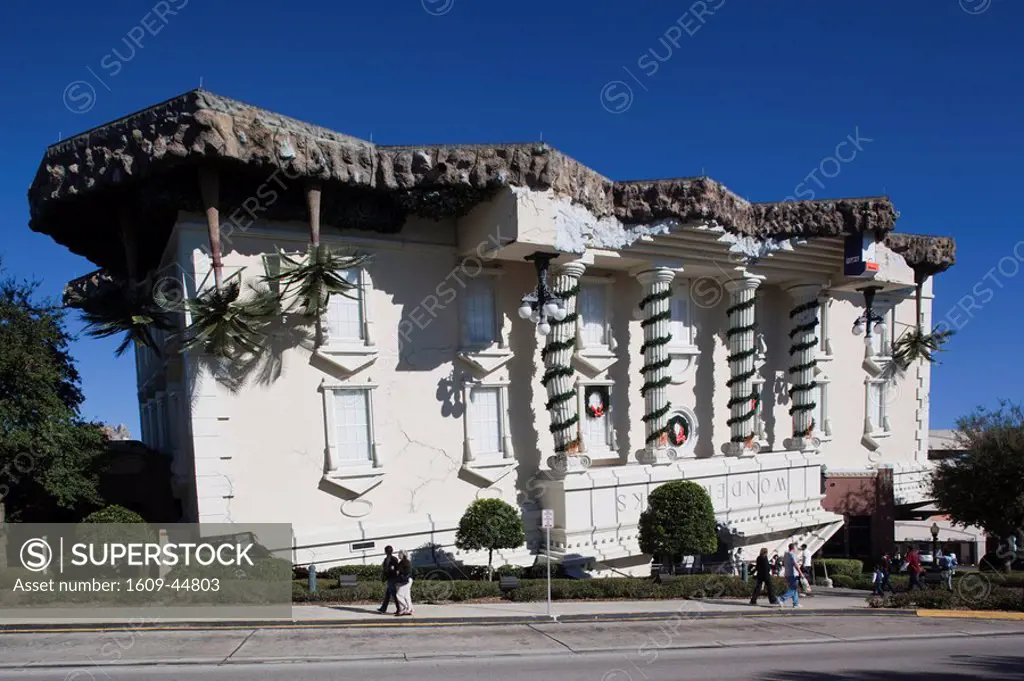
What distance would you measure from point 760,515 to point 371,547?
1467 cm

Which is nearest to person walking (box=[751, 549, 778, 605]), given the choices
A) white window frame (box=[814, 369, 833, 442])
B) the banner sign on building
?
white window frame (box=[814, 369, 833, 442])

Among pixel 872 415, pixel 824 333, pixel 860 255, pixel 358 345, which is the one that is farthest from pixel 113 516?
pixel 872 415

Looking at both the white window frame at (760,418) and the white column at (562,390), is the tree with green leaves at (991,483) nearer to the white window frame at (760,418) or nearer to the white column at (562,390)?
the white window frame at (760,418)

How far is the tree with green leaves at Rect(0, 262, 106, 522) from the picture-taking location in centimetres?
1805

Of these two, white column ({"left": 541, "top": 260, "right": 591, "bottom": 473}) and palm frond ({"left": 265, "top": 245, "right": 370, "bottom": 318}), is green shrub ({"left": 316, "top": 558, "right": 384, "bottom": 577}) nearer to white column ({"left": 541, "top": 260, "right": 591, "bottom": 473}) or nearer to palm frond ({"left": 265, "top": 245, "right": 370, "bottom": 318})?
white column ({"left": 541, "top": 260, "right": 591, "bottom": 473})

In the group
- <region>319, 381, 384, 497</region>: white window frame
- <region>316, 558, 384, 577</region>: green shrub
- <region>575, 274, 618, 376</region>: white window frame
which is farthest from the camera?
<region>575, 274, 618, 376</region>: white window frame

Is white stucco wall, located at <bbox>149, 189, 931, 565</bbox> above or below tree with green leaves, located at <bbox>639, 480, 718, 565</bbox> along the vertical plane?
above

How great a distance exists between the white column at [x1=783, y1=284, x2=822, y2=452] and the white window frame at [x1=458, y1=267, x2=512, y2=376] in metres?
13.5

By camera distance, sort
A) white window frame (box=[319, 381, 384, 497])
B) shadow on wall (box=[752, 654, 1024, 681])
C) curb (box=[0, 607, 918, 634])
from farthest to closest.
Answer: white window frame (box=[319, 381, 384, 497]) → curb (box=[0, 607, 918, 634]) → shadow on wall (box=[752, 654, 1024, 681])

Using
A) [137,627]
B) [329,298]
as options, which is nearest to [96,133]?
[329,298]

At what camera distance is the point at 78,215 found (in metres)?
20.5

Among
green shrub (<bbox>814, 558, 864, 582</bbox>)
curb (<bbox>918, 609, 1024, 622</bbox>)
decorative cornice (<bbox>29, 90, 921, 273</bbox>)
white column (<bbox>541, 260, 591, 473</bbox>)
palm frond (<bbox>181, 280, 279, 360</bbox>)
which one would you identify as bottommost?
green shrub (<bbox>814, 558, 864, 582</bbox>)

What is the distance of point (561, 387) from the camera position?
22.4m

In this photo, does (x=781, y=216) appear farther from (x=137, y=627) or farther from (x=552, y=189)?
(x=137, y=627)
